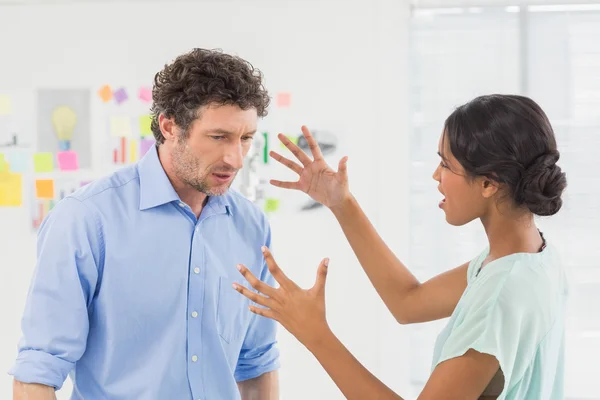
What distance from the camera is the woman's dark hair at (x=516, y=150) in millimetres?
1327

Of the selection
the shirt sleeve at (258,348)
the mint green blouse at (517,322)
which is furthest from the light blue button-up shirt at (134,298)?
the mint green blouse at (517,322)

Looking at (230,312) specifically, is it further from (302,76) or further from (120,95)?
(120,95)

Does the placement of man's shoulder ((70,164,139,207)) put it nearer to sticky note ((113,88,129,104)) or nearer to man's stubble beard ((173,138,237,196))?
man's stubble beard ((173,138,237,196))

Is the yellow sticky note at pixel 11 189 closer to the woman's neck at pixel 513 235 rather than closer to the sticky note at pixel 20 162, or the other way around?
the sticky note at pixel 20 162

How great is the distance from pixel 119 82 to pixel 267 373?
2.24 metres

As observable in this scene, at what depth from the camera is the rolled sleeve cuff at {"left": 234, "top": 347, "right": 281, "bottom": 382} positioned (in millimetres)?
1801

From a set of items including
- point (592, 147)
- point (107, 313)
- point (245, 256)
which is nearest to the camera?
point (107, 313)

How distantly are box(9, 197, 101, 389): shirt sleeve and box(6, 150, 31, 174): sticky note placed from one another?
2.41m

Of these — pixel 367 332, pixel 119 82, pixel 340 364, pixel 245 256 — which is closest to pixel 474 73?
pixel 367 332

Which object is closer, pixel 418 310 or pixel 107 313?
pixel 107 313

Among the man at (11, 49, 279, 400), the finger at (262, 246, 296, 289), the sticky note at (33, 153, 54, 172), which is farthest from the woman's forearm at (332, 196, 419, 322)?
the sticky note at (33, 153, 54, 172)

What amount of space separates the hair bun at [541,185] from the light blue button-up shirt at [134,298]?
0.70 meters

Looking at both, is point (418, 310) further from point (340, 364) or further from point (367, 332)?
point (367, 332)

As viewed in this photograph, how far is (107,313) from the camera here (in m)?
1.48
